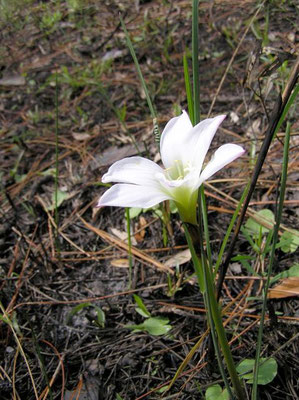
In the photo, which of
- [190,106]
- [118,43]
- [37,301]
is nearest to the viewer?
[190,106]

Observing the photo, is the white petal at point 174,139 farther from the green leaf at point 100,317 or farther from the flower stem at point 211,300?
the green leaf at point 100,317

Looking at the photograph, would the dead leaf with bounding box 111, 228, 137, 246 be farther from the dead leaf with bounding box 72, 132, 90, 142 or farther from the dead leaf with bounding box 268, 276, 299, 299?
the dead leaf with bounding box 72, 132, 90, 142

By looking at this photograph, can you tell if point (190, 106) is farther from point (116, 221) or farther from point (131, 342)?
point (116, 221)

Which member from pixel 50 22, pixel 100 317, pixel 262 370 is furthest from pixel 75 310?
pixel 50 22

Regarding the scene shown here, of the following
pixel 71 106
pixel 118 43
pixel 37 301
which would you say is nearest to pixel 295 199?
pixel 37 301

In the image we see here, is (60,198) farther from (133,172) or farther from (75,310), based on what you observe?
(133,172)

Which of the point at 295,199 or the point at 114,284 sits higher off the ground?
the point at 295,199

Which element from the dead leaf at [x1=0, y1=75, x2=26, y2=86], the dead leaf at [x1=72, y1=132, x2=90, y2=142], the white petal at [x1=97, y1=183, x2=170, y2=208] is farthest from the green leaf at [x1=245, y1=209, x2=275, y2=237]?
the dead leaf at [x1=0, y1=75, x2=26, y2=86]
